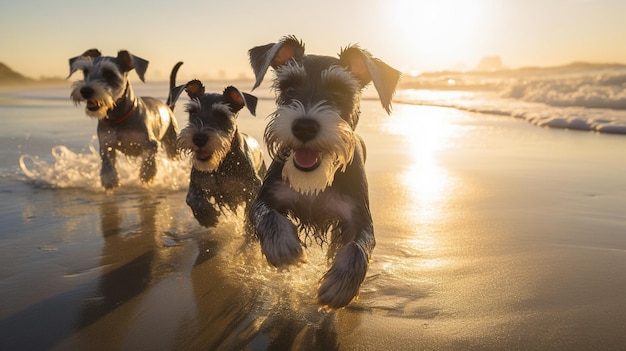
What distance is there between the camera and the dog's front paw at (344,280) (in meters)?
3.44

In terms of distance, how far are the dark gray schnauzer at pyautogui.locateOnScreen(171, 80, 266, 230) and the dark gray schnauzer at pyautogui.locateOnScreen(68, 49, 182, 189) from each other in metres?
2.18

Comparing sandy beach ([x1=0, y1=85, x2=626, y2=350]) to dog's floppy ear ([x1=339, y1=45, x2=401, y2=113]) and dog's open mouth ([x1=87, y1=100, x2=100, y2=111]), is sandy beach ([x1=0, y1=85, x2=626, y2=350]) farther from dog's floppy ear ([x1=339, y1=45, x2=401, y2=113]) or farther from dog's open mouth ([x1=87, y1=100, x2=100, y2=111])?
dog's floppy ear ([x1=339, y1=45, x2=401, y2=113])

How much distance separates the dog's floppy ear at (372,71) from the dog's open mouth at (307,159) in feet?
2.34

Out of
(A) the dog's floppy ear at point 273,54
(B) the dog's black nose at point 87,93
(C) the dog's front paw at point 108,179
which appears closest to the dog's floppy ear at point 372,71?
(A) the dog's floppy ear at point 273,54

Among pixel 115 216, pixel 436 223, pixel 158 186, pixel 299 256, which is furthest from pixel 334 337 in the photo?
pixel 158 186

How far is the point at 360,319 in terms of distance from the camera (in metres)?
→ 3.54

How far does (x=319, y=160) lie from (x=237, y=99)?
246 cm

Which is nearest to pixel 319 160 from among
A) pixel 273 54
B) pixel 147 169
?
pixel 273 54

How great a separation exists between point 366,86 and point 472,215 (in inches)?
98.1

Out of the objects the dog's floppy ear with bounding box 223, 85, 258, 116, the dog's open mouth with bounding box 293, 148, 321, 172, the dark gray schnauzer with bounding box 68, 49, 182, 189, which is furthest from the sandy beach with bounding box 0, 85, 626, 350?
the dog's floppy ear with bounding box 223, 85, 258, 116

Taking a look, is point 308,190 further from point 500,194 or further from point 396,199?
point 500,194

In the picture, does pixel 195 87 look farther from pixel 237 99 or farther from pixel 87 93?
pixel 87 93

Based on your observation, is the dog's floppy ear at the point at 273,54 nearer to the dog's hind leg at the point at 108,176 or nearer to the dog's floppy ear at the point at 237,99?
the dog's floppy ear at the point at 237,99

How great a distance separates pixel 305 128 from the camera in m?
3.52
